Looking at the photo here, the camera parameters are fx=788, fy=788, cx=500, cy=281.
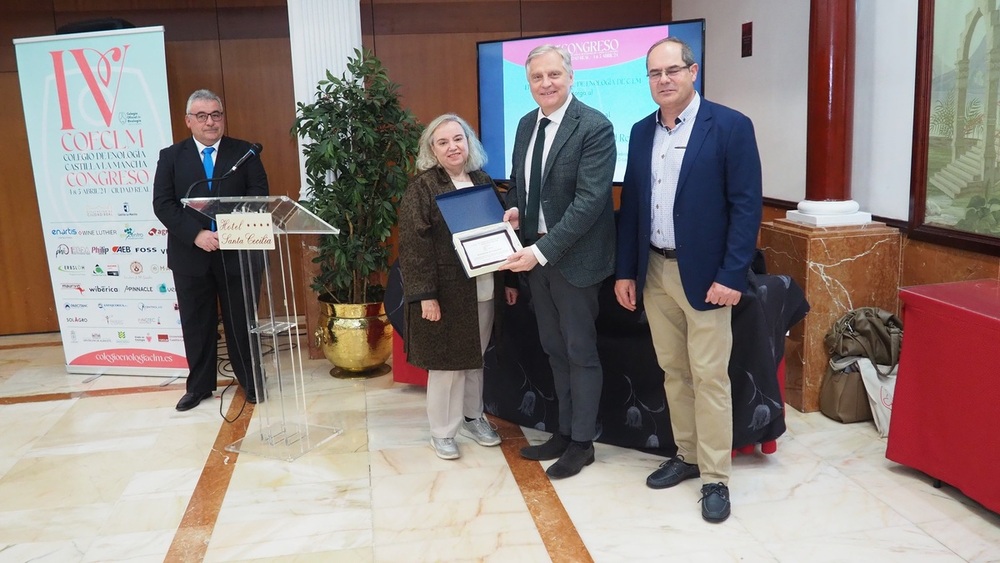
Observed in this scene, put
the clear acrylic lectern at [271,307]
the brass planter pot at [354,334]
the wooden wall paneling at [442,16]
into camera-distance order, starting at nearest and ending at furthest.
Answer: the clear acrylic lectern at [271,307], the brass planter pot at [354,334], the wooden wall paneling at [442,16]

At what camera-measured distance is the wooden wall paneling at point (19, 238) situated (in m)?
5.44

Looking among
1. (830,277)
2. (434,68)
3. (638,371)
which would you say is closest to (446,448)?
(638,371)

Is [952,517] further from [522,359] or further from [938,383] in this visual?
[522,359]

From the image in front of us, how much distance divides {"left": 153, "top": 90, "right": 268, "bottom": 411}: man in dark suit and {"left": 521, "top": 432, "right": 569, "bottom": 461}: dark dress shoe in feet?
5.31

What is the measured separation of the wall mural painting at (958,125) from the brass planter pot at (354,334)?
279 centimetres

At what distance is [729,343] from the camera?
2738 mm

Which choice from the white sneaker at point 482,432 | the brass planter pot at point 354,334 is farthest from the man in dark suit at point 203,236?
the white sneaker at point 482,432

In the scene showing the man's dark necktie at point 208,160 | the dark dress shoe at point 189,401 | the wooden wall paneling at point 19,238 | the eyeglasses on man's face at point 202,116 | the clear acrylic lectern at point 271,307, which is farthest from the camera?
the wooden wall paneling at point 19,238

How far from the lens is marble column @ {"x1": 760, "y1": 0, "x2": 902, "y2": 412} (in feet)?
11.9

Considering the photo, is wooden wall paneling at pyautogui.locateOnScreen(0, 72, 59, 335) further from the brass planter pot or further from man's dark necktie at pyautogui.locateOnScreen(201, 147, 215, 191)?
the brass planter pot

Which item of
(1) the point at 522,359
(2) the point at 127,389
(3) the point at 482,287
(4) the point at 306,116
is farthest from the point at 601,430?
(2) the point at 127,389

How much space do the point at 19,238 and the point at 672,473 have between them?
4917 millimetres

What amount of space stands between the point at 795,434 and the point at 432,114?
3438 mm

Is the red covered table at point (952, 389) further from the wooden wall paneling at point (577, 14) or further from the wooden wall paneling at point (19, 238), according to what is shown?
the wooden wall paneling at point (19, 238)
